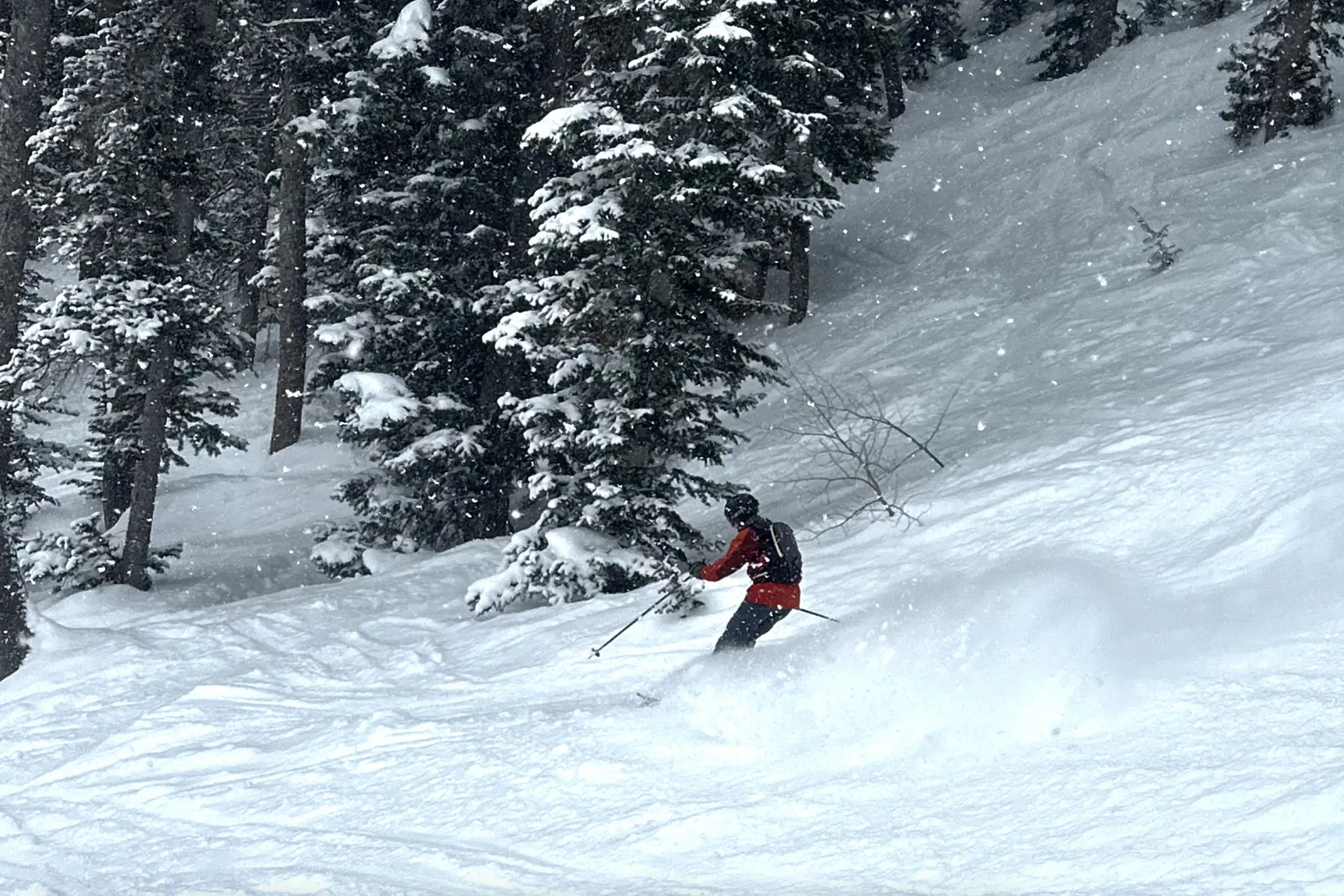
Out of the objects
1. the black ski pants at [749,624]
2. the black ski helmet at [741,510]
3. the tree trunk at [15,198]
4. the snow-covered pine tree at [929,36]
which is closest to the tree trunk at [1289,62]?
the black ski helmet at [741,510]

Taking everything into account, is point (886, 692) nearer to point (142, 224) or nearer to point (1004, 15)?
point (142, 224)

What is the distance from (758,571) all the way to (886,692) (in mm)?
1643

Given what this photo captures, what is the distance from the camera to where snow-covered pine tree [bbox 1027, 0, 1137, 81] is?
39.2 metres

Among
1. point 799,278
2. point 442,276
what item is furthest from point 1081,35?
point 442,276

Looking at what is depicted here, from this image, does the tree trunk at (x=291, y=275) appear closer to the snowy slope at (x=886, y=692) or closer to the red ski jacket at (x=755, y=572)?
the snowy slope at (x=886, y=692)

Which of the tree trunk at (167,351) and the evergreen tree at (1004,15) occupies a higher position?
the evergreen tree at (1004,15)

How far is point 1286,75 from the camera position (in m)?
23.6

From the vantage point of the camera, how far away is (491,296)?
1672 cm

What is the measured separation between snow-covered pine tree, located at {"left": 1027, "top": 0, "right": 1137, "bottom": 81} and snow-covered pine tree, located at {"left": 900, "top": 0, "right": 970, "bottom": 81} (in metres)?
5.03

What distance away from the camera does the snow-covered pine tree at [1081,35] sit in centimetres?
3919

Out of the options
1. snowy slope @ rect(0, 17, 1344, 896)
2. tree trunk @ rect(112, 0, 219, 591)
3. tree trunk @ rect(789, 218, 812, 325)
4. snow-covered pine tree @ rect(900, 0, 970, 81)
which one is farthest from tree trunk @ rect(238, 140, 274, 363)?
snow-covered pine tree @ rect(900, 0, 970, 81)

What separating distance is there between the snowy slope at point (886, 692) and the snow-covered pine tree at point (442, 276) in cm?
152

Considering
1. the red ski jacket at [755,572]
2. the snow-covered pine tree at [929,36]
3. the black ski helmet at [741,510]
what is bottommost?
the red ski jacket at [755,572]

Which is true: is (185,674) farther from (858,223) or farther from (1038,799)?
(858,223)
